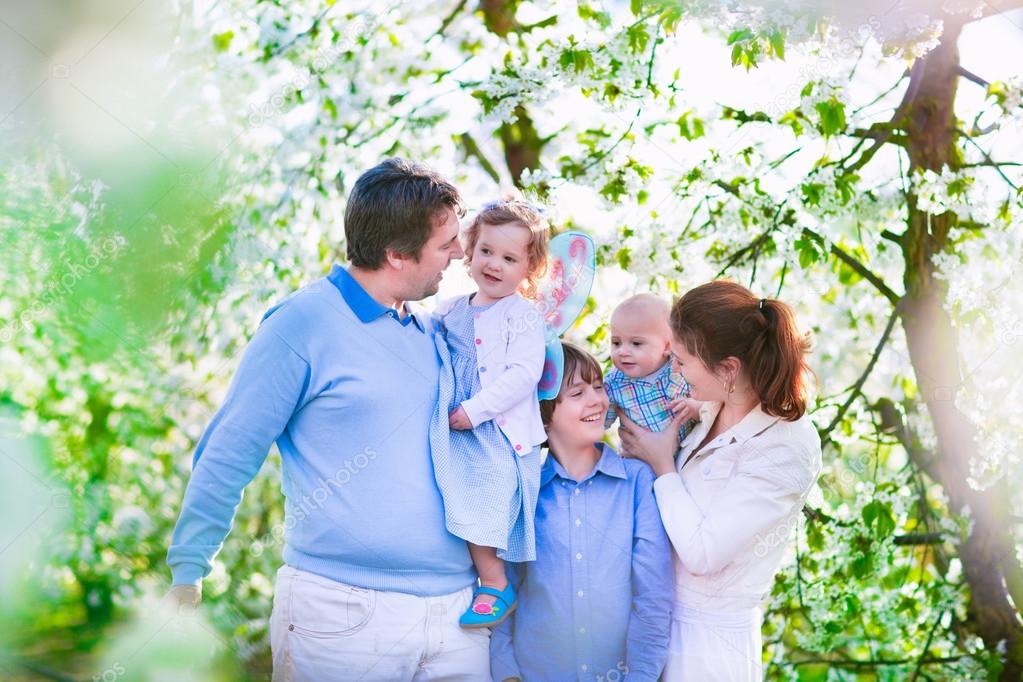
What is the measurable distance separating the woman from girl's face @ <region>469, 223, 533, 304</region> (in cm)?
38

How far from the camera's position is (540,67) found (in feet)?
11.0

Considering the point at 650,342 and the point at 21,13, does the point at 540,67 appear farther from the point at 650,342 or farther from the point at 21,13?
the point at 21,13

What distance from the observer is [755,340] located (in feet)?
7.20

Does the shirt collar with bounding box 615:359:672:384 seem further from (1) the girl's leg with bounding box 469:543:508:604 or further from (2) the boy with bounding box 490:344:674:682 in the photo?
(1) the girl's leg with bounding box 469:543:508:604

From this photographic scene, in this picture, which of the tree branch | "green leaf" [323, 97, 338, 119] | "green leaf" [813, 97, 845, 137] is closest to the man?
"green leaf" [813, 97, 845, 137]

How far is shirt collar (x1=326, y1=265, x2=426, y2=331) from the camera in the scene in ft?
6.89

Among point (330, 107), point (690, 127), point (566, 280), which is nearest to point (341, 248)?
point (330, 107)

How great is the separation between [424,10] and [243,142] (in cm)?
96

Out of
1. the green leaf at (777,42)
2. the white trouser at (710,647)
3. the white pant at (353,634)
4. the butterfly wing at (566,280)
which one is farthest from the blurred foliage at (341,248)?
the white pant at (353,634)

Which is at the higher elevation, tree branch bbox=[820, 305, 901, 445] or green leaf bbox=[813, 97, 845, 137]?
green leaf bbox=[813, 97, 845, 137]

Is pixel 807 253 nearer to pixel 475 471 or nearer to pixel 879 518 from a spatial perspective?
pixel 879 518

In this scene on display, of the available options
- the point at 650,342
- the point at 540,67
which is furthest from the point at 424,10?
the point at 650,342

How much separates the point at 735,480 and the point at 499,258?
2.32 ft

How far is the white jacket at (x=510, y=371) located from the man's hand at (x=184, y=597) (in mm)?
633
